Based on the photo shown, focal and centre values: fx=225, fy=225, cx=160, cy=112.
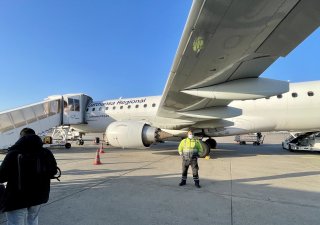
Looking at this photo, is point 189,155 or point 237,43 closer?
point 237,43

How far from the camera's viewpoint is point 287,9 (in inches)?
116

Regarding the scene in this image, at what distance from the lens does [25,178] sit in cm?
239

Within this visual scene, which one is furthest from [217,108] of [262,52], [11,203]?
[11,203]

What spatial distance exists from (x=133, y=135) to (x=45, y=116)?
786 centimetres

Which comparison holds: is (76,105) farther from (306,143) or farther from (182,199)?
(306,143)

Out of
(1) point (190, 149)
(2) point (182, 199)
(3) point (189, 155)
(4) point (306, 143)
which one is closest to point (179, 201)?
(2) point (182, 199)

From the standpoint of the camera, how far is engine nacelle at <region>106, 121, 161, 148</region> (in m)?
10.1

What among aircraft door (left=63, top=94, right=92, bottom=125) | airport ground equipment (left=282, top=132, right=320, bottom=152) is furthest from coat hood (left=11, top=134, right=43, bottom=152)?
airport ground equipment (left=282, top=132, right=320, bottom=152)

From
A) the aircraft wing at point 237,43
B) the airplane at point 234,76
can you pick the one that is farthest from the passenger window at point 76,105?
the aircraft wing at point 237,43

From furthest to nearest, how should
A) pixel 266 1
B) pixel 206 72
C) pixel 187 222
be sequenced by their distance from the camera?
pixel 206 72
pixel 187 222
pixel 266 1

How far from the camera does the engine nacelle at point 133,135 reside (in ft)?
33.3

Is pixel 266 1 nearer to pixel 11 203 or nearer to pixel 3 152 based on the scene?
pixel 11 203

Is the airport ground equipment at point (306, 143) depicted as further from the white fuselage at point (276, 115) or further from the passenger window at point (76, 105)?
the passenger window at point (76, 105)

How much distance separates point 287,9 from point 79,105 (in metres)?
15.7
